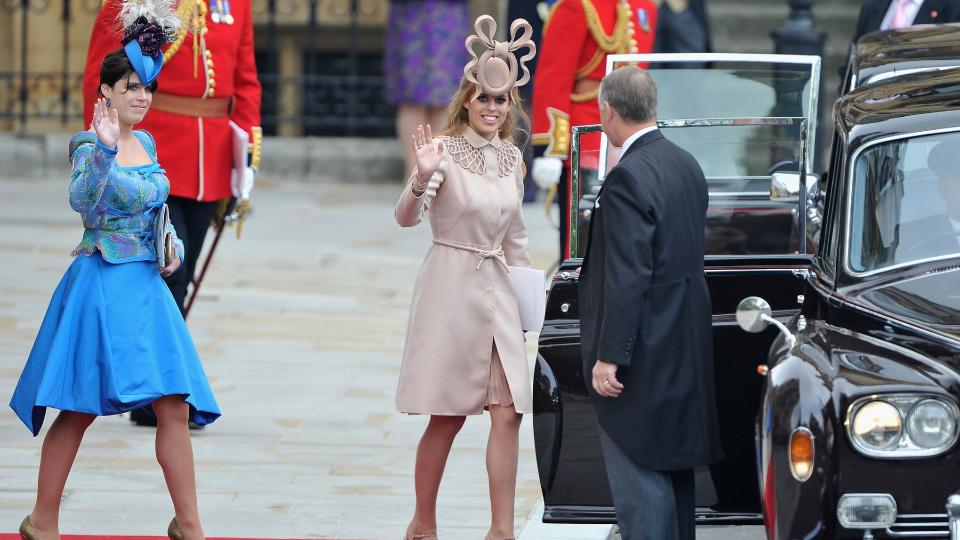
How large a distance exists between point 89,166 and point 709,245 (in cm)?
294

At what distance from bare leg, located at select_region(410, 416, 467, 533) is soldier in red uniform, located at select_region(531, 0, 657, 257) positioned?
2892 mm

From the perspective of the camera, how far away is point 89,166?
5.46 metres

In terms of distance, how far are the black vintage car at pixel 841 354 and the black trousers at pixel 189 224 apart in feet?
6.02

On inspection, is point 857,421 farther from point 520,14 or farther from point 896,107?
point 520,14

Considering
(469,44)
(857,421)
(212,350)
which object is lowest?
(212,350)

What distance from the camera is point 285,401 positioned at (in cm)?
806

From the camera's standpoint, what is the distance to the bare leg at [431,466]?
19.0 feet

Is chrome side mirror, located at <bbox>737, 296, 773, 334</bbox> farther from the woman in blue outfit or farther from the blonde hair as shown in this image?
the woman in blue outfit

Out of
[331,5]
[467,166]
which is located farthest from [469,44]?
[331,5]

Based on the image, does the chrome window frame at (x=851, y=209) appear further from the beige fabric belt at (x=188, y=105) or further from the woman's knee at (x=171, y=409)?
the beige fabric belt at (x=188, y=105)

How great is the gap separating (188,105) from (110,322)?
6.97 feet

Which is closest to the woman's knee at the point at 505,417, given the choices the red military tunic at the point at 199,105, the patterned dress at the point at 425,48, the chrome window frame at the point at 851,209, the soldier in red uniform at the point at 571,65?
the chrome window frame at the point at 851,209

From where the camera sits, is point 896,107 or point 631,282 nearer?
point 631,282

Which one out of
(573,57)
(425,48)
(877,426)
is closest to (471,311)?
(877,426)
